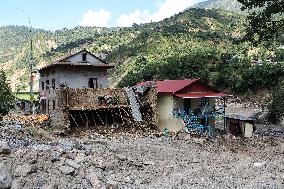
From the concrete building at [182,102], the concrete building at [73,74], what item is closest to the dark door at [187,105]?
the concrete building at [182,102]

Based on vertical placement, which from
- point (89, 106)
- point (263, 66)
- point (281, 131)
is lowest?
point (281, 131)

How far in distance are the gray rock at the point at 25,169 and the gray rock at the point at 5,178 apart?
2.01ft

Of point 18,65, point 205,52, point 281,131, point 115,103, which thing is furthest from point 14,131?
point 18,65

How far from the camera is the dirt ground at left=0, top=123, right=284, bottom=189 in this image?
22609 mm

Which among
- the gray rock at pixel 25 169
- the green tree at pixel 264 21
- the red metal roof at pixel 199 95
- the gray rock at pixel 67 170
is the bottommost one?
the gray rock at pixel 67 170

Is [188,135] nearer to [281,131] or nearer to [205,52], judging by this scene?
[281,131]

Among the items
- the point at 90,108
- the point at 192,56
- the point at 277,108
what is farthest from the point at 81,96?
the point at 192,56

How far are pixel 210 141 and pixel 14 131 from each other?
17.9 m

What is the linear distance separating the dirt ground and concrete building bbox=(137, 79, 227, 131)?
5.74 meters

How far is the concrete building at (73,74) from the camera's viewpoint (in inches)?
1950

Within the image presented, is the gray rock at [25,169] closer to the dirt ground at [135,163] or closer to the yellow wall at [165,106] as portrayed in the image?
the dirt ground at [135,163]

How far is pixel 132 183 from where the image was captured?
24.1 m

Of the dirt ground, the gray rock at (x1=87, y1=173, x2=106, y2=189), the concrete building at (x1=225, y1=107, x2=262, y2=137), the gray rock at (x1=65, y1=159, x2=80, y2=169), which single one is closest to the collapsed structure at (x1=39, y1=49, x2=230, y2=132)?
the dirt ground

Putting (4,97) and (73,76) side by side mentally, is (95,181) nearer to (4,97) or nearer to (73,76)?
(4,97)
